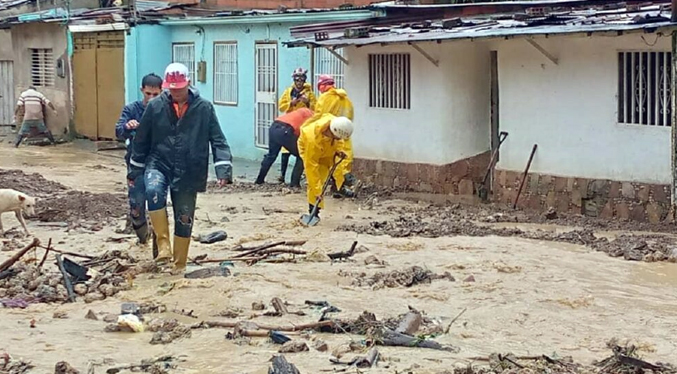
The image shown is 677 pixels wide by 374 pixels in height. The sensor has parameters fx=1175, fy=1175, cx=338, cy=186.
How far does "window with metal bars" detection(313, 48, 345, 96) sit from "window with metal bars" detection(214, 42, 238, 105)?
2.65m

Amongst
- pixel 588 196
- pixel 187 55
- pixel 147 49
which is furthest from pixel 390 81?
pixel 147 49

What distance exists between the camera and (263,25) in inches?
798

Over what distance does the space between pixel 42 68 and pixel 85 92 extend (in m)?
2.42

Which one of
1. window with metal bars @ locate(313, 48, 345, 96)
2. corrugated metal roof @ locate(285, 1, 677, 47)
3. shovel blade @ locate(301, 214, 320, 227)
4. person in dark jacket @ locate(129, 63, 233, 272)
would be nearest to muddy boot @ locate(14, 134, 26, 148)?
window with metal bars @ locate(313, 48, 345, 96)

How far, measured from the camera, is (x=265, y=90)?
20469mm

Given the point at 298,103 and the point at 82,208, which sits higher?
the point at 298,103

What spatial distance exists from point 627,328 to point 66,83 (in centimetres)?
1953

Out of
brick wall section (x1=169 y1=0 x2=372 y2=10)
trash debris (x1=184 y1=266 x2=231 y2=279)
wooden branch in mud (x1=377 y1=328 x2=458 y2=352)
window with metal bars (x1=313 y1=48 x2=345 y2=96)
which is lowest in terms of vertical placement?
wooden branch in mud (x1=377 y1=328 x2=458 y2=352)

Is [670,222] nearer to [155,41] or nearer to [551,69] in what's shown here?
[551,69]

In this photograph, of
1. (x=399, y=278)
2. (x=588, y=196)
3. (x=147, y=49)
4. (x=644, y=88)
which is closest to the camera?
(x=399, y=278)

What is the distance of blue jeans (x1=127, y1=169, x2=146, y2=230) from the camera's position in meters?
10.3

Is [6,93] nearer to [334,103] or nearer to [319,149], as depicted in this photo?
[334,103]

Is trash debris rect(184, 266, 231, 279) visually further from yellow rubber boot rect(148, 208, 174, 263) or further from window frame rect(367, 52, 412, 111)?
window frame rect(367, 52, 412, 111)

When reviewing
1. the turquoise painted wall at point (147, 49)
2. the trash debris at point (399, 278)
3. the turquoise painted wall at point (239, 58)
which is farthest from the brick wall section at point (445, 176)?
the turquoise painted wall at point (147, 49)
